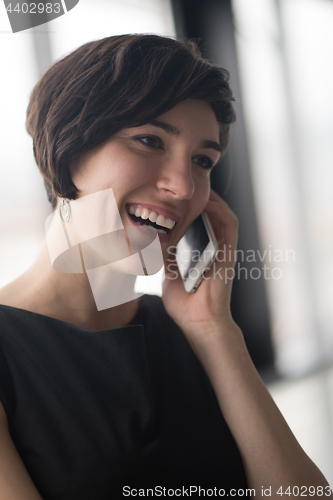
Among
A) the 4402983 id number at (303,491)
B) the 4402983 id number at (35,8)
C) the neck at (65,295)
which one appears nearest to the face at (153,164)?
the neck at (65,295)

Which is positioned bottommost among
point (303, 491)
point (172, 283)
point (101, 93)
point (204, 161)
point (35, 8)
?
point (303, 491)

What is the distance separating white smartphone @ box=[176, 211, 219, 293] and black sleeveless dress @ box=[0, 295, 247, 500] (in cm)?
17

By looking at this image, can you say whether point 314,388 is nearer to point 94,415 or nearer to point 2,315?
point 94,415

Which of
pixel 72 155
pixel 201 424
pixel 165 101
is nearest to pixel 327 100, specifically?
pixel 165 101

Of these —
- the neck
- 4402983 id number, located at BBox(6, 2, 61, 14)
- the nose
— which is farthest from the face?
4402983 id number, located at BBox(6, 2, 61, 14)

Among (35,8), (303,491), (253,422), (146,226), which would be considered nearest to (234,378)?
(253,422)

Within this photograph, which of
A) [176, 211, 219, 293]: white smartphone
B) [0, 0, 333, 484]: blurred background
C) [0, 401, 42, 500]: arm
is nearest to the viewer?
[0, 401, 42, 500]: arm

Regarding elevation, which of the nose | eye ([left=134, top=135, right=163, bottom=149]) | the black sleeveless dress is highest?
eye ([left=134, top=135, right=163, bottom=149])

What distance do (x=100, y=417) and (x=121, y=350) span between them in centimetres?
10

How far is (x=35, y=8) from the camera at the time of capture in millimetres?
500

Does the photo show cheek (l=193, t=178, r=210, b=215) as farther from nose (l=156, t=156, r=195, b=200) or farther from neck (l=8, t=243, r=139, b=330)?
neck (l=8, t=243, r=139, b=330)

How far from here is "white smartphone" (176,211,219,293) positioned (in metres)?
0.62

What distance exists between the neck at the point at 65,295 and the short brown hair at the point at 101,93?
0.13m

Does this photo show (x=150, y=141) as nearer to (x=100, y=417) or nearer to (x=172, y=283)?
(x=172, y=283)
